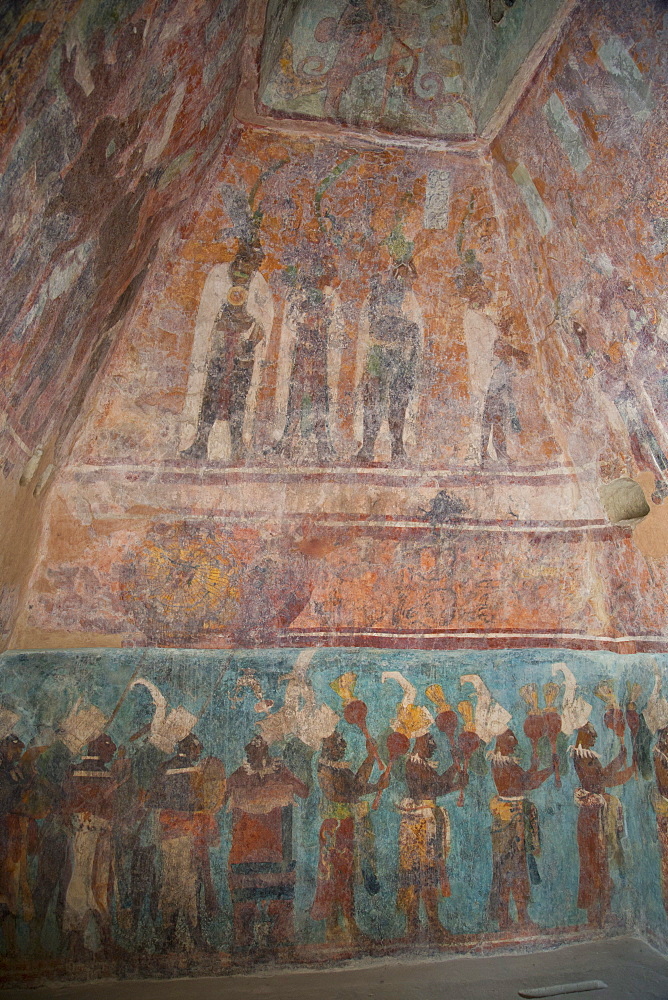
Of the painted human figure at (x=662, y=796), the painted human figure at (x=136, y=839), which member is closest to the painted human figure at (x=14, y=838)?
the painted human figure at (x=136, y=839)

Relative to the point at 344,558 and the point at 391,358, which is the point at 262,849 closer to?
the point at 344,558

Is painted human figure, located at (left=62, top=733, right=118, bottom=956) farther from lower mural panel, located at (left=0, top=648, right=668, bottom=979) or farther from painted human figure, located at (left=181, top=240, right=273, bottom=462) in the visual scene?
painted human figure, located at (left=181, top=240, right=273, bottom=462)

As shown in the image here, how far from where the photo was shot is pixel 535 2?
14.2 feet

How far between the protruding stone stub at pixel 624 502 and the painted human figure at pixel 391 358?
1587 millimetres

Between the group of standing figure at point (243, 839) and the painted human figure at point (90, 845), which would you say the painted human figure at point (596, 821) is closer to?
the group of standing figure at point (243, 839)

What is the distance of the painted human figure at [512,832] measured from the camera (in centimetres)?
562

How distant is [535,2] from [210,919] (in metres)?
6.18

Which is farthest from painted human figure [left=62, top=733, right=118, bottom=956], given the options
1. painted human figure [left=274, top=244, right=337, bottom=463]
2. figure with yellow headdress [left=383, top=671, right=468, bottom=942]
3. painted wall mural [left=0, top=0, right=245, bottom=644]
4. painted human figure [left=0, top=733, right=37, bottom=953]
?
painted human figure [left=274, top=244, right=337, bottom=463]

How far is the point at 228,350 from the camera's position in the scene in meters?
5.68

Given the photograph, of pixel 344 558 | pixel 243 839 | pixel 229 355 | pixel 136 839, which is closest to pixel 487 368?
pixel 344 558

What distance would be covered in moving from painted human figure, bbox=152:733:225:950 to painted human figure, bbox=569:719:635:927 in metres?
2.73

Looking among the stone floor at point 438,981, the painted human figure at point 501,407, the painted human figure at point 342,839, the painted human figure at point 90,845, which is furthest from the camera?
the painted human figure at point 501,407

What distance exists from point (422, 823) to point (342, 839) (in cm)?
61

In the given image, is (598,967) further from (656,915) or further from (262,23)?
(262,23)
